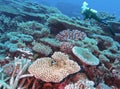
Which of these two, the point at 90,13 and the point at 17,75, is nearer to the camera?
the point at 17,75

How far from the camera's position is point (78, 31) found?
23.0 feet

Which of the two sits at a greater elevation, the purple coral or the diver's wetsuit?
the diver's wetsuit

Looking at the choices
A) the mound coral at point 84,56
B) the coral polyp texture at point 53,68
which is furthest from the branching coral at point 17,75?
the mound coral at point 84,56

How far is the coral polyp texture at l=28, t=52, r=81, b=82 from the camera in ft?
13.8

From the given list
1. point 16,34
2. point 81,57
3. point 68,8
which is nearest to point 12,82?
point 81,57

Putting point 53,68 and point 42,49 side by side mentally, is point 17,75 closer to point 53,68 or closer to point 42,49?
point 53,68

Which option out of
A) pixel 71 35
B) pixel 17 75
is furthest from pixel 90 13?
pixel 17 75

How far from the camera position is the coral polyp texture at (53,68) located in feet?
13.8

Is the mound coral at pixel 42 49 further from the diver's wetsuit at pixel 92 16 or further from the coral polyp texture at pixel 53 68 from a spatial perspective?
the diver's wetsuit at pixel 92 16

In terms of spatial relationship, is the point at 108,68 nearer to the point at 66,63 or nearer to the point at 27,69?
the point at 66,63

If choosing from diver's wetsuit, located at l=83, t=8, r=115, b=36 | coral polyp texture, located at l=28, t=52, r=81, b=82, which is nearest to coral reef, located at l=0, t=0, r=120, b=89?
coral polyp texture, located at l=28, t=52, r=81, b=82

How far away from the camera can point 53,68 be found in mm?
4348

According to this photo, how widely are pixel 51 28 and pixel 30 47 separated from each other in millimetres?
1577

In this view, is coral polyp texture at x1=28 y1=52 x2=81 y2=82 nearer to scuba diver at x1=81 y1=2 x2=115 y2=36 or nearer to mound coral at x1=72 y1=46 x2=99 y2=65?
mound coral at x1=72 y1=46 x2=99 y2=65
